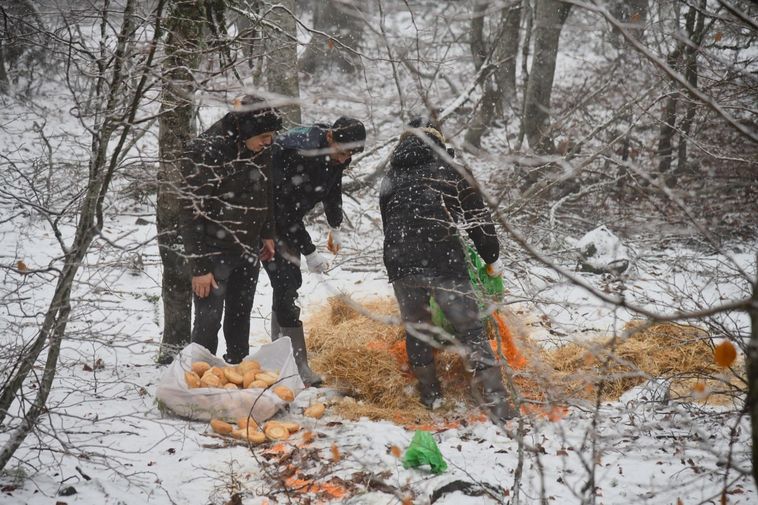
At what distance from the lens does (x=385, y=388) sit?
416 cm

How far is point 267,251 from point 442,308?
1.36 meters

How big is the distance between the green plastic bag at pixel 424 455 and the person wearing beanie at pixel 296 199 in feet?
4.64

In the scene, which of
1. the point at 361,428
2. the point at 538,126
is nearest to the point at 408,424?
the point at 361,428

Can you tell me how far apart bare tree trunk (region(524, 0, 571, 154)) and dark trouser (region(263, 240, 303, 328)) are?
18.5 feet

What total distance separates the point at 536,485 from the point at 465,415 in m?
0.91

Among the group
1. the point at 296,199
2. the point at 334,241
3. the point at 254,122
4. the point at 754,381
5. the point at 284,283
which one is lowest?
the point at 284,283

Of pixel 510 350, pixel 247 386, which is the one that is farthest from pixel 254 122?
pixel 510 350

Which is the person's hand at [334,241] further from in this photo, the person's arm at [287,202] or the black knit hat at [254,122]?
the black knit hat at [254,122]

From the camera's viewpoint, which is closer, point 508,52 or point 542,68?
point 542,68

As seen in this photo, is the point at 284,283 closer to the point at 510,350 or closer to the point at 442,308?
the point at 442,308

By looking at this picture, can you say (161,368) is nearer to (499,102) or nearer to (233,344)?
(233,344)

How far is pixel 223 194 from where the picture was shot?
3678mm

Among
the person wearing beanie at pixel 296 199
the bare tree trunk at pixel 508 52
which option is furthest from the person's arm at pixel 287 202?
the bare tree trunk at pixel 508 52

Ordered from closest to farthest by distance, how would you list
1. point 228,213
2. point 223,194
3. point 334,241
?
point 223,194 → point 228,213 → point 334,241
